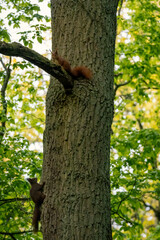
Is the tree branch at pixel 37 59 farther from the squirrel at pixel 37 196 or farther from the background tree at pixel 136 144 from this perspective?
the background tree at pixel 136 144

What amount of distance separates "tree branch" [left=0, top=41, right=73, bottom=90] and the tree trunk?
0.10 meters

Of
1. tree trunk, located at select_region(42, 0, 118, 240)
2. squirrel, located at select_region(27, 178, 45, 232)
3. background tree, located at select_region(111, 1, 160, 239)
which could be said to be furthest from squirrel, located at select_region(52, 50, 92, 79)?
background tree, located at select_region(111, 1, 160, 239)

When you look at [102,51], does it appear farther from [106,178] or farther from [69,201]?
[69,201]

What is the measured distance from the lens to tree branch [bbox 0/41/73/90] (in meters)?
1.50

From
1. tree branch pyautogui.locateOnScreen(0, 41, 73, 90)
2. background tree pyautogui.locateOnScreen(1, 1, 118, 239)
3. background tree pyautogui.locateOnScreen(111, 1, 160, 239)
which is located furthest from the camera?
background tree pyautogui.locateOnScreen(111, 1, 160, 239)

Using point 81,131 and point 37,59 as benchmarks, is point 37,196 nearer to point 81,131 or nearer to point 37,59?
point 81,131

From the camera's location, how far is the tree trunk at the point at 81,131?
1610 mm

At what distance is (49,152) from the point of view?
1794 millimetres

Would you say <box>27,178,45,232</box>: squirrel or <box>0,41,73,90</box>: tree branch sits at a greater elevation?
<box>0,41,73,90</box>: tree branch

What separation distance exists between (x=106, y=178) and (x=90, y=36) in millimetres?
935

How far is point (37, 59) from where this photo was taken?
161 cm

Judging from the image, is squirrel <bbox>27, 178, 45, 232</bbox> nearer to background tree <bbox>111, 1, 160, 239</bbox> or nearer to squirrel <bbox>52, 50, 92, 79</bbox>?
squirrel <bbox>52, 50, 92, 79</bbox>

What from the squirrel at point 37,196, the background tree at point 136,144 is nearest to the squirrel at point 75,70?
the squirrel at point 37,196

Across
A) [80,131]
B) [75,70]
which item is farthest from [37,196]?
[75,70]
